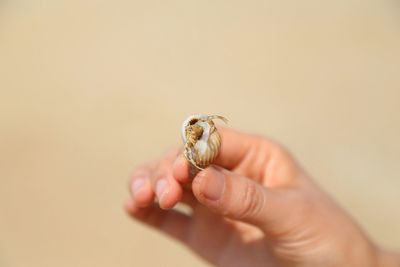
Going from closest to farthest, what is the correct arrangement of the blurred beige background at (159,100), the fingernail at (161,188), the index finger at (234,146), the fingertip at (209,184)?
the fingertip at (209,184), the fingernail at (161,188), the index finger at (234,146), the blurred beige background at (159,100)

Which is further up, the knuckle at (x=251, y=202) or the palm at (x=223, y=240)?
the knuckle at (x=251, y=202)

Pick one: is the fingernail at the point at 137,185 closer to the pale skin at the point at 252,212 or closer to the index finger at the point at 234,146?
the pale skin at the point at 252,212

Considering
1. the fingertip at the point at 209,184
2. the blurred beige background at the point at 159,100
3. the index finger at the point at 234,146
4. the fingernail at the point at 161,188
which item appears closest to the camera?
the fingertip at the point at 209,184

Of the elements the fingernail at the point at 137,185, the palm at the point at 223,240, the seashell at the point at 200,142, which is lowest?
the palm at the point at 223,240

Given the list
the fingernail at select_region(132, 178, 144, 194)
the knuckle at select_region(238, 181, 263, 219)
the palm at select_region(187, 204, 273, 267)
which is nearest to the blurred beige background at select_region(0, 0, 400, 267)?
the palm at select_region(187, 204, 273, 267)

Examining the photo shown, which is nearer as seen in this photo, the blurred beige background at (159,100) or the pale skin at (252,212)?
the pale skin at (252,212)

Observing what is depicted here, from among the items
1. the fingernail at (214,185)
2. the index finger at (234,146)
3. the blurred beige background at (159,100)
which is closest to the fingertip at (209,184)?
the fingernail at (214,185)

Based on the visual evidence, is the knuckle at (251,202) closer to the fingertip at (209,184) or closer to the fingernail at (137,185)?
the fingertip at (209,184)
